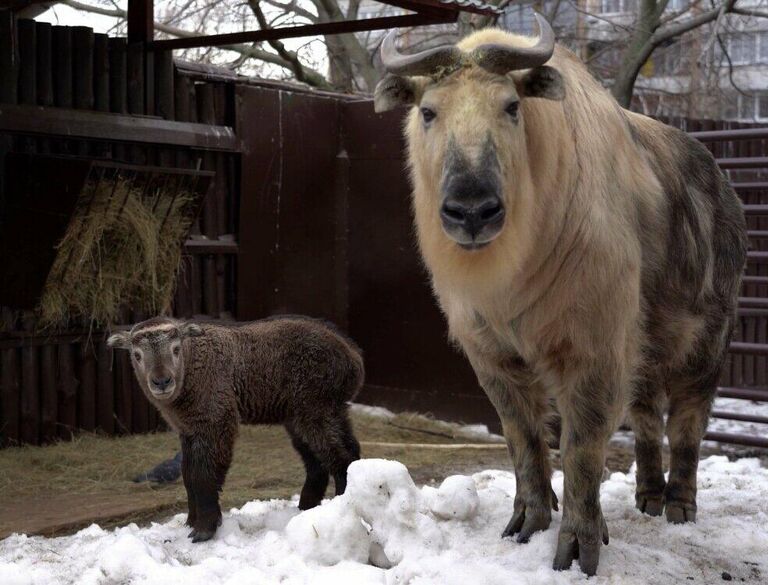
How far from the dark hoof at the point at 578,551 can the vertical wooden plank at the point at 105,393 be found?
15.2ft

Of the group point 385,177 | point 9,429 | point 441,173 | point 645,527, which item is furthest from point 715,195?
point 9,429

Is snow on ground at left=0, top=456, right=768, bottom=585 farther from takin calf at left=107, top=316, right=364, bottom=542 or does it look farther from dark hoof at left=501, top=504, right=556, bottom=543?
takin calf at left=107, top=316, right=364, bottom=542

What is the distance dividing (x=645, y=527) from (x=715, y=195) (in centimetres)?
175

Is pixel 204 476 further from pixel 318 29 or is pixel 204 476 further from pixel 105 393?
pixel 318 29

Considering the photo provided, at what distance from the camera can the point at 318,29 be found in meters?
7.54

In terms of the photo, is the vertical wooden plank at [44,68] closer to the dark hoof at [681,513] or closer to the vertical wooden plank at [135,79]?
the vertical wooden plank at [135,79]

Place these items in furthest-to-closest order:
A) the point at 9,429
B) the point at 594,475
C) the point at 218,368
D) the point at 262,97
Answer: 1. the point at 262,97
2. the point at 9,429
3. the point at 218,368
4. the point at 594,475

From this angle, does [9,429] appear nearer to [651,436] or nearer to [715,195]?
[651,436]

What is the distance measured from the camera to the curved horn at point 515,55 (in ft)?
13.3

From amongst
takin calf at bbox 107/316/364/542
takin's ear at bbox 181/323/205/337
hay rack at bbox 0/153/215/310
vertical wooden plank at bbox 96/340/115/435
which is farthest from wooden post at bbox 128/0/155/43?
takin's ear at bbox 181/323/205/337

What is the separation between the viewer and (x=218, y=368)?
5.38 metres

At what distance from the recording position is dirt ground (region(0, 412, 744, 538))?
6.26 meters

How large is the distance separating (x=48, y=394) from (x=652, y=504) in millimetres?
4526

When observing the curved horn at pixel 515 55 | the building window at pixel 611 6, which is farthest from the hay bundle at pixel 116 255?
the building window at pixel 611 6
